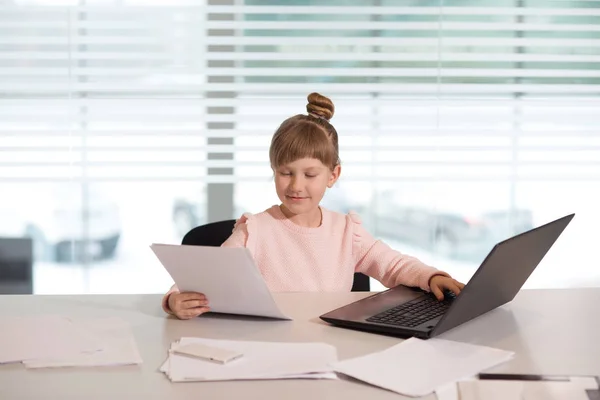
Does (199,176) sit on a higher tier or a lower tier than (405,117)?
lower

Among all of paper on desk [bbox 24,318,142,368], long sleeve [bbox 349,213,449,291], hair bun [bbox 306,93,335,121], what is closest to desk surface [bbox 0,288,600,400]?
paper on desk [bbox 24,318,142,368]

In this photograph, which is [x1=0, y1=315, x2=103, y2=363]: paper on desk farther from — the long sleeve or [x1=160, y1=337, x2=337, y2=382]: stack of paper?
the long sleeve

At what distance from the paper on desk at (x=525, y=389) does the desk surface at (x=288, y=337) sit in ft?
0.24

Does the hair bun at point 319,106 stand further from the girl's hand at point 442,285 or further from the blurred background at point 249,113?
the blurred background at point 249,113

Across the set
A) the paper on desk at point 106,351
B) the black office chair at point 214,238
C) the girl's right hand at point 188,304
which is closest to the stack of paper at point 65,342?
the paper on desk at point 106,351

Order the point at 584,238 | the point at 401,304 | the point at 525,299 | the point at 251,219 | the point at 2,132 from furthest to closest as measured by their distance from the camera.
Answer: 1. the point at 584,238
2. the point at 2,132
3. the point at 251,219
4. the point at 525,299
5. the point at 401,304

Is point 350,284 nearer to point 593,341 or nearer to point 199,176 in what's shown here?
point 593,341

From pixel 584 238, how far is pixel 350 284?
2.16m

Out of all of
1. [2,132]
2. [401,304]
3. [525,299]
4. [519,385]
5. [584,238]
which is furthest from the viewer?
[584,238]

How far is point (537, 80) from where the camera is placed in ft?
12.9

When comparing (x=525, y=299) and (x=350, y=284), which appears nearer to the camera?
(x=525, y=299)

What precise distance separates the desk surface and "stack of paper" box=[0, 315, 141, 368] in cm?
2

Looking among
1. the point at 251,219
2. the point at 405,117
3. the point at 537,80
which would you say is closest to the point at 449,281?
the point at 251,219

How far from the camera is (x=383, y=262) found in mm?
2227
